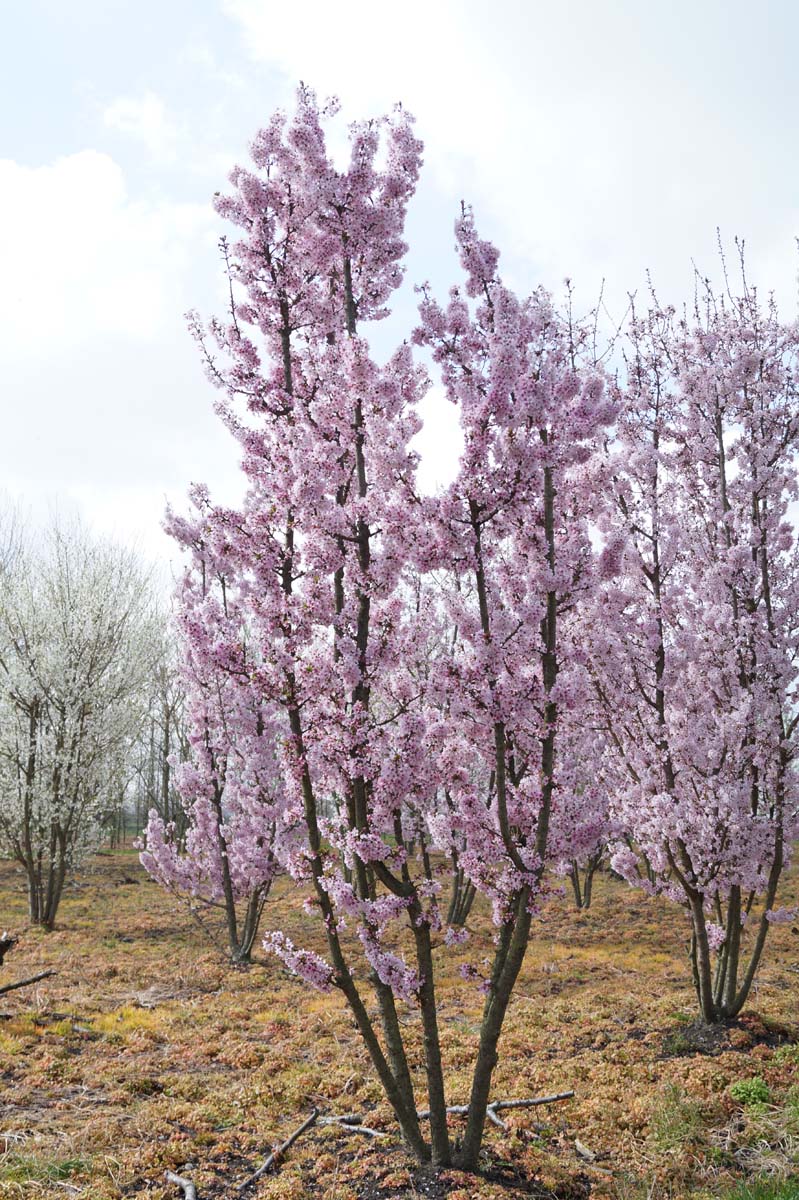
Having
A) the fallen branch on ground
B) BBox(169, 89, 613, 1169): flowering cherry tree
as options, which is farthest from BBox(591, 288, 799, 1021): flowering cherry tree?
the fallen branch on ground

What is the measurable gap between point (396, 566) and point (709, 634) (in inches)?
170

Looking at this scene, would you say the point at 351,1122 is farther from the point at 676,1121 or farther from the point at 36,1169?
the point at 676,1121

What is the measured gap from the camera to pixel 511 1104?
5676 millimetres

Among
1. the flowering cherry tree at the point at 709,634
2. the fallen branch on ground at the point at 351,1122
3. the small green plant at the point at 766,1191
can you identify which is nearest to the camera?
the small green plant at the point at 766,1191

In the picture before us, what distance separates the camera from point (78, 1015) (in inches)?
351

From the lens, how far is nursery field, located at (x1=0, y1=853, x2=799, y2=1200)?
4617mm

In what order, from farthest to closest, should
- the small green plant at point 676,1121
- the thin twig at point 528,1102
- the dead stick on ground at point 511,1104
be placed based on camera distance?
the thin twig at point 528,1102, the dead stick on ground at point 511,1104, the small green plant at point 676,1121

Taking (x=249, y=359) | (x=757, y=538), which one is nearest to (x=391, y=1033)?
(x=249, y=359)

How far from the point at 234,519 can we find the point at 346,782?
1746 mm

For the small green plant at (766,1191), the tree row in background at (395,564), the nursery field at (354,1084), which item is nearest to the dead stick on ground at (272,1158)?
the nursery field at (354,1084)

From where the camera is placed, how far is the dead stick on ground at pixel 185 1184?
4566mm

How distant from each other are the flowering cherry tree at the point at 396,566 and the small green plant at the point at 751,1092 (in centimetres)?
227

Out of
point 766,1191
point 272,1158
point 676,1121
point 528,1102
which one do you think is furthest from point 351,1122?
point 766,1191

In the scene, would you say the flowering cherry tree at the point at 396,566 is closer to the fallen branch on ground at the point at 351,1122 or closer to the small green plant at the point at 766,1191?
the fallen branch on ground at the point at 351,1122
